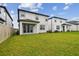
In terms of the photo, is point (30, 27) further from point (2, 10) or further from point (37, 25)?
point (2, 10)

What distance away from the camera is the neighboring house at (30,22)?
1575 cm

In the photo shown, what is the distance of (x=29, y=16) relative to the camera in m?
17.2

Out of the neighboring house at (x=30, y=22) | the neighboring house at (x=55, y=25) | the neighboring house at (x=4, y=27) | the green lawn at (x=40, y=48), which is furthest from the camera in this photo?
the neighboring house at (x=55, y=25)

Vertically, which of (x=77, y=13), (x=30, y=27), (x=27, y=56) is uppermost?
(x=77, y=13)

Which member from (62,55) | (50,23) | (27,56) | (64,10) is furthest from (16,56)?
(50,23)

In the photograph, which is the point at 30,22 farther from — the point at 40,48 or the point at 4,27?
the point at 40,48

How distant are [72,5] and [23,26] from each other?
703cm

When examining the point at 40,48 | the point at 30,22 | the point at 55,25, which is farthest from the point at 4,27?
the point at 55,25

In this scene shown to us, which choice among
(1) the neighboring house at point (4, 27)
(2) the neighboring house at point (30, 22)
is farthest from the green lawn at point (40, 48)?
(2) the neighboring house at point (30, 22)

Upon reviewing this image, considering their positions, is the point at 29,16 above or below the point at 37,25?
above

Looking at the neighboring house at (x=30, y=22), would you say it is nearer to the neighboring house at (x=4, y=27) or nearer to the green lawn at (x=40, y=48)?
the neighboring house at (x=4, y=27)

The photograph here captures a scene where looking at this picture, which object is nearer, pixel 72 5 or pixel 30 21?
pixel 72 5

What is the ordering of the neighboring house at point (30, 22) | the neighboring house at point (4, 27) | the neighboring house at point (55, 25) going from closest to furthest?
the neighboring house at point (4, 27) < the neighboring house at point (30, 22) < the neighboring house at point (55, 25)

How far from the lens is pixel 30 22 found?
55.9 ft
